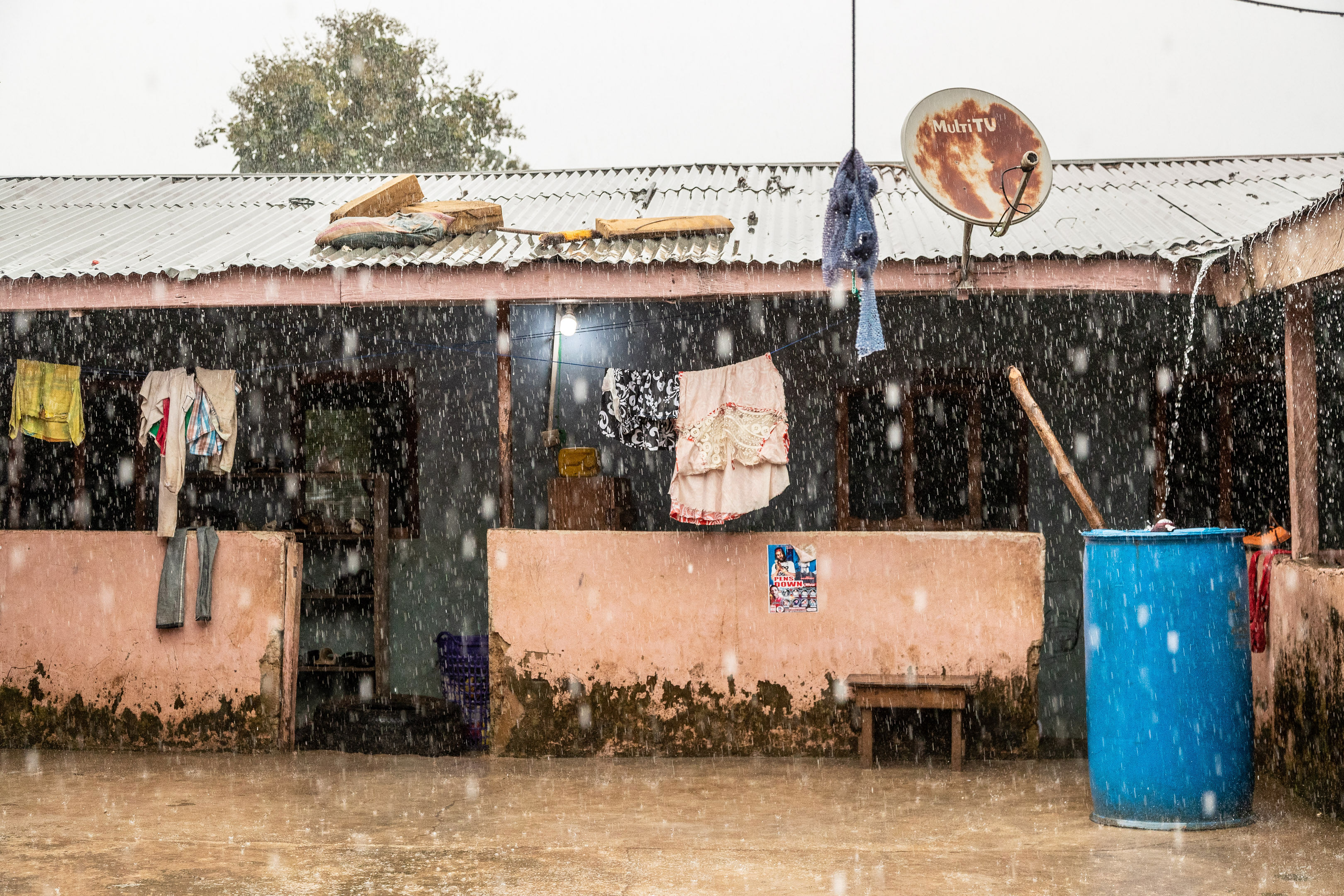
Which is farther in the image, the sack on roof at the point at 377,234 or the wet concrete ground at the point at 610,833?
the sack on roof at the point at 377,234

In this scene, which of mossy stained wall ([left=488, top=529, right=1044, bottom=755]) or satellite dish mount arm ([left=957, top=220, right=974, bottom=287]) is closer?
satellite dish mount arm ([left=957, top=220, right=974, bottom=287])

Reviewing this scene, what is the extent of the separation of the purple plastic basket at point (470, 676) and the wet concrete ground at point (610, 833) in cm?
139

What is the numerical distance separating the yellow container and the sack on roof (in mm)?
1753

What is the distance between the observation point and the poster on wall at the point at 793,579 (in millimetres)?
8078

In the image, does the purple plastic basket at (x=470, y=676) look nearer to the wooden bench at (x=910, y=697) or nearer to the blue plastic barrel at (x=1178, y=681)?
A: the wooden bench at (x=910, y=697)

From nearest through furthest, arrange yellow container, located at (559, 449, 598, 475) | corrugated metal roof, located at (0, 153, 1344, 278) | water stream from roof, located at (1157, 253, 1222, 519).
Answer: corrugated metal roof, located at (0, 153, 1344, 278), yellow container, located at (559, 449, 598, 475), water stream from roof, located at (1157, 253, 1222, 519)

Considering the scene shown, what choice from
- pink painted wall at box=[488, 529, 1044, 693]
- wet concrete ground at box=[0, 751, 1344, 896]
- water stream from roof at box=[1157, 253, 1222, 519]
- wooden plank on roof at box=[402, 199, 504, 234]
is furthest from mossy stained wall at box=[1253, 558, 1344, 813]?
wooden plank on roof at box=[402, 199, 504, 234]

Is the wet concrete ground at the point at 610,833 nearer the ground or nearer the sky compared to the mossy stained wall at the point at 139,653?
nearer the ground

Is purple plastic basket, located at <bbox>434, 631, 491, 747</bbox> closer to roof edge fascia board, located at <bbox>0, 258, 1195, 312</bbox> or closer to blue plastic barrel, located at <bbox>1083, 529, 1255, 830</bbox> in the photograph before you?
roof edge fascia board, located at <bbox>0, 258, 1195, 312</bbox>

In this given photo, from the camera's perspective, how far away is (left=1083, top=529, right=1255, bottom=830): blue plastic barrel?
19.6ft

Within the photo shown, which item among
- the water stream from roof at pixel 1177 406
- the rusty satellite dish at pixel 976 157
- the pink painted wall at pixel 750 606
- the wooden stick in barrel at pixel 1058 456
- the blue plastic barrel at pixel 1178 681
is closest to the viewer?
the blue plastic barrel at pixel 1178 681

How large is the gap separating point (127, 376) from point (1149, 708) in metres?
7.70

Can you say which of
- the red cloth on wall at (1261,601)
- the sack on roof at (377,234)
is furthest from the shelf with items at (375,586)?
the red cloth on wall at (1261,601)

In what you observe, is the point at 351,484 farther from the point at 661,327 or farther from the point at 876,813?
the point at 876,813
